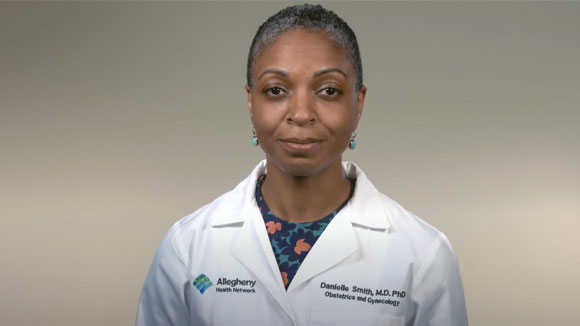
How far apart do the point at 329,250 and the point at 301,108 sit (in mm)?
387

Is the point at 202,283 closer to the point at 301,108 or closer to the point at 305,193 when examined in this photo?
the point at 305,193

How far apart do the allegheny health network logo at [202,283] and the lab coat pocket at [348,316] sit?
297 mm

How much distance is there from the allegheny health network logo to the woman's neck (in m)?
0.26

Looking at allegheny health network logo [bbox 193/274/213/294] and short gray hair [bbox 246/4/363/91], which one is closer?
→ short gray hair [bbox 246/4/363/91]

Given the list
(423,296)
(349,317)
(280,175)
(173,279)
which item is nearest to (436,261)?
(423,296)

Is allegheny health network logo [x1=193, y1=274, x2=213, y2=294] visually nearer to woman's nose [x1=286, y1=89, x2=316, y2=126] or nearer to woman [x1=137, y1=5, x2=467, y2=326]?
woman [x1=137, y1=5, x2=467, y2=326]

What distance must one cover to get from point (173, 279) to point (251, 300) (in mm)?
253

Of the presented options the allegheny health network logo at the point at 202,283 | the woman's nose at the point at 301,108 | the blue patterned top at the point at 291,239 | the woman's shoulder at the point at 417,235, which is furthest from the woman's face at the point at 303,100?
the allegheny health network logo at the point at 202,283

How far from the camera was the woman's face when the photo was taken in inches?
66.4

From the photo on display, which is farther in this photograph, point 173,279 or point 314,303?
point 173,279

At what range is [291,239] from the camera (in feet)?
6.02

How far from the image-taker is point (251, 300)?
181 centimetres

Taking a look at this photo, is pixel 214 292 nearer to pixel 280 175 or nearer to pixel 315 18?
pixel 280 175

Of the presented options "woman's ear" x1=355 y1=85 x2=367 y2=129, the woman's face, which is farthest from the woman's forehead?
"woman's ear" x1=355 y1=85 x2=367 y2=129
